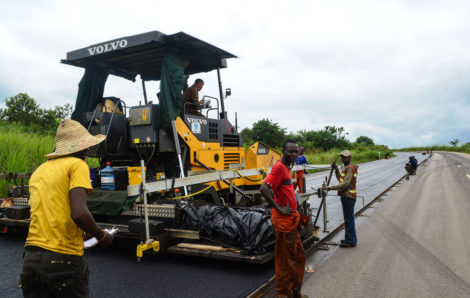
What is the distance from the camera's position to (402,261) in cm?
512

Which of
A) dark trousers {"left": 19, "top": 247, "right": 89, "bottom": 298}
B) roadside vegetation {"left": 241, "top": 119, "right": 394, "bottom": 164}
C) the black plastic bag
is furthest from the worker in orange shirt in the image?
roadside vegetation {"left": 241, "top": 119, "right": 394, "bottom": 164}

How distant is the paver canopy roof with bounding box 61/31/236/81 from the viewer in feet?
19.8

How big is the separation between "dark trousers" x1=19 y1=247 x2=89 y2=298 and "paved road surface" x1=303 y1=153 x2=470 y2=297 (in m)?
2.73

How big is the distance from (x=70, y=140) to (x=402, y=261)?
4.91m

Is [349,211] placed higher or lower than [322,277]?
higher

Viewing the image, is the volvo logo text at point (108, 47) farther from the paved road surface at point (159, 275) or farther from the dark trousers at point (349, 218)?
the dark trousers at point (349, 218)

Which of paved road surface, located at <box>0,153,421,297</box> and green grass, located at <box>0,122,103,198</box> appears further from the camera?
green grass, located at <box>0,122,103,198</box>

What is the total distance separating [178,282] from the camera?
4.27 meters

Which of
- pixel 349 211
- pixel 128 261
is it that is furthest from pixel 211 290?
pixel 349 211

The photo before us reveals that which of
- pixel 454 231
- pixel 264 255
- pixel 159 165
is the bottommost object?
pixel 454 231

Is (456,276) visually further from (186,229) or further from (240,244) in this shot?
(186,229)

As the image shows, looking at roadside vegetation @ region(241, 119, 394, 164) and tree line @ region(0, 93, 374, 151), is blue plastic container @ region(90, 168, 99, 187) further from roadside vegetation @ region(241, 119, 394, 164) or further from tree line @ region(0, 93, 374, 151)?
roadside vegetation @ region(241, 119, 394, 164)

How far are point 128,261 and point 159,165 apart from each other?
208 centimetres

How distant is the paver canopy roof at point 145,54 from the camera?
6031 mm
